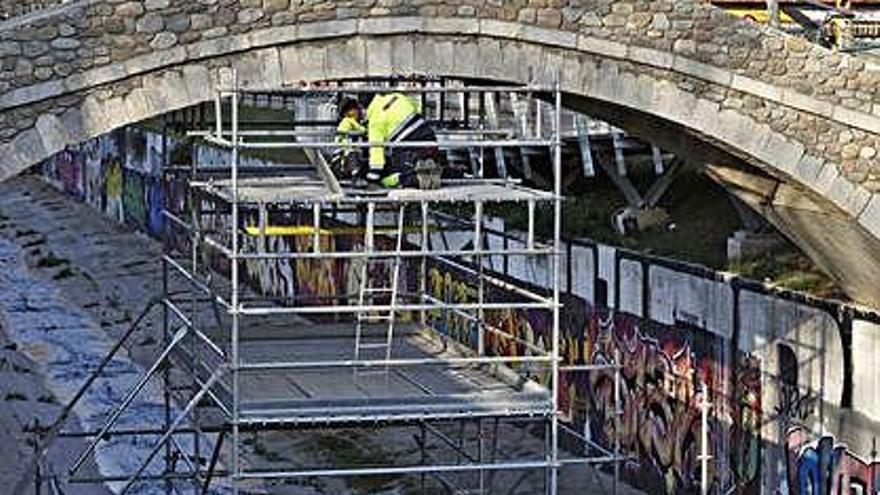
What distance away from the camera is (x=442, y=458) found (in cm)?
2697

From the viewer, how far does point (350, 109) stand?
21.3m

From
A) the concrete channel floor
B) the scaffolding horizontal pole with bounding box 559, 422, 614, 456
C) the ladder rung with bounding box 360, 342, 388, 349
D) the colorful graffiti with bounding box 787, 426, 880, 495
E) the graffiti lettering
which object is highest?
the ladder rung with bounding box 360, 342, 388, 349

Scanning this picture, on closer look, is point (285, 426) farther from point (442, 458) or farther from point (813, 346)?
point (442, 458)

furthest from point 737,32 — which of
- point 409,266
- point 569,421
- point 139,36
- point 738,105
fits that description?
point 409,266

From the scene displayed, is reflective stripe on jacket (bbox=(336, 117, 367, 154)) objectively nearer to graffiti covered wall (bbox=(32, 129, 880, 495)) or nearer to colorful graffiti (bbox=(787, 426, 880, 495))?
graffiti covered wall (bbox=(32, 129, 880, 495))

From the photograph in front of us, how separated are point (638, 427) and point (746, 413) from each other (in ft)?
10.2

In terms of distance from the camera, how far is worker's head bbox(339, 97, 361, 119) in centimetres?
2128

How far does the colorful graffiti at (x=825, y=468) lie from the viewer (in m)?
20.1

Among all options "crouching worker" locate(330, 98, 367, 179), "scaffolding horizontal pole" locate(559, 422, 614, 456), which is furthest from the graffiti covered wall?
"crouching worker" locate(330, 98, 367, 179)

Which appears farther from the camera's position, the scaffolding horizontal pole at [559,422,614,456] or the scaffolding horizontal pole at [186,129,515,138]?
the scaffolding horizontal pole at [559,422,614,456]

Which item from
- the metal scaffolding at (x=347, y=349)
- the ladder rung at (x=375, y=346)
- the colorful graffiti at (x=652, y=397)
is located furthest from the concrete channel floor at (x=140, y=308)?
the ladder rung at (x=375, y=346)

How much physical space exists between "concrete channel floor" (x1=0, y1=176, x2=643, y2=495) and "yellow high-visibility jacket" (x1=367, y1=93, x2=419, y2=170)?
3.10m

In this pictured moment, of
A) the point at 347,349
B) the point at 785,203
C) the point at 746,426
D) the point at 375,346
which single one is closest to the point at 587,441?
the point at 746,426

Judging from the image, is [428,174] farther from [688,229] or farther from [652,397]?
[688,229]
